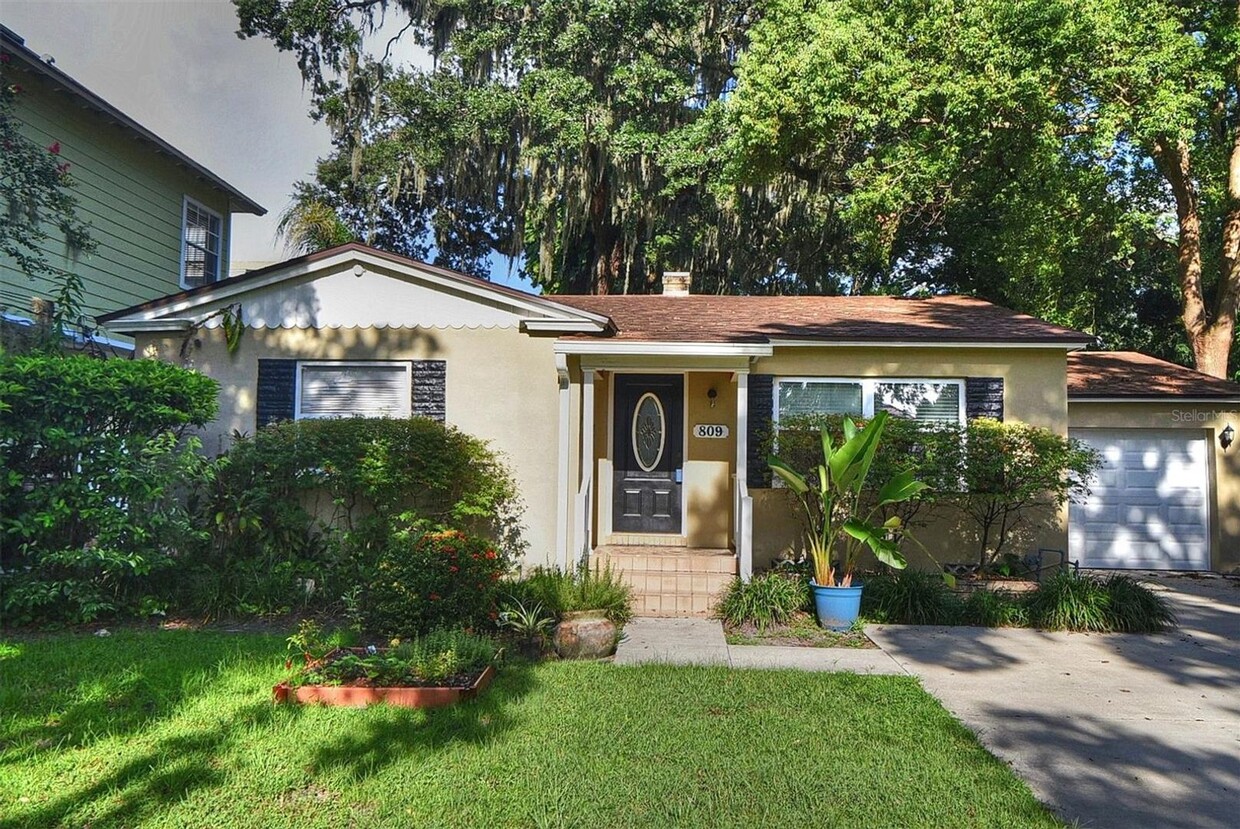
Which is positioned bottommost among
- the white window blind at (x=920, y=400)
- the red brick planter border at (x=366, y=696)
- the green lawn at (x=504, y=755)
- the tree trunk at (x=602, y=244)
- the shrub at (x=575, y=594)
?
the green lawn at (x=504, y=755)

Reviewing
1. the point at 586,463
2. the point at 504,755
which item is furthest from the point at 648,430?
the point at 504,755

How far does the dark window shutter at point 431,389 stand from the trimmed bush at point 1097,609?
652 cm

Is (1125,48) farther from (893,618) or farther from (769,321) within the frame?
(893,618)

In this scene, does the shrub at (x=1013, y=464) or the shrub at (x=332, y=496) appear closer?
the shrub at (x=332, y=496)

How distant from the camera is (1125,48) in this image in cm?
1130

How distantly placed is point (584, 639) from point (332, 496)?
348 cm

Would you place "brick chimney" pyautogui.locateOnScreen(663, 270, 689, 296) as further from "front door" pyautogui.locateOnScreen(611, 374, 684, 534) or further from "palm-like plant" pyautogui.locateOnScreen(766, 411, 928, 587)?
"palm-like plant" pyautogui.locateOnScreen(766, 411, 928, 587)

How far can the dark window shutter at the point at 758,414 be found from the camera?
31.3ft

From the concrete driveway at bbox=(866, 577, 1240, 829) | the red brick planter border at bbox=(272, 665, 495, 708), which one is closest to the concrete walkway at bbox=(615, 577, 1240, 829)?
the concrete driveway at bbox=(866, 577, 1240, 829)

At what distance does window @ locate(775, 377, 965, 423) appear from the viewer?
947cm

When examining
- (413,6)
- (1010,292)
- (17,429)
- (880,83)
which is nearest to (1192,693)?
(17,429)

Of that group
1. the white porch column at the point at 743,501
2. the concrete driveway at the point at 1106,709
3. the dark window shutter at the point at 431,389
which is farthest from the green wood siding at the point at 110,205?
the concrete driveway at the point at 1106,709

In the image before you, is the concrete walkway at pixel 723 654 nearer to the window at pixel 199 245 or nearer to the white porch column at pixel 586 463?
the white porch column at pixel 586 463

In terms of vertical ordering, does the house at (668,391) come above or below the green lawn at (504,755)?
above
